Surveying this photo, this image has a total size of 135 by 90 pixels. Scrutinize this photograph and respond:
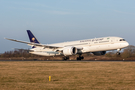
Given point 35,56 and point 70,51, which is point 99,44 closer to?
point 70,51

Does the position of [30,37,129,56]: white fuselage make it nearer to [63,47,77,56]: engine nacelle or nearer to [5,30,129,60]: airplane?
[5,30,129,60]: airplane

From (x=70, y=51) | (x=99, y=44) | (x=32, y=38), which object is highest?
(x=32, y=38)

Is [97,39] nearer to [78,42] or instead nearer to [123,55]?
[78,42]

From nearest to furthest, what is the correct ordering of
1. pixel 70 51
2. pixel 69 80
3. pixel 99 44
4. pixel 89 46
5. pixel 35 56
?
pixel 69 80
pixel 99 44
pixel 89 46
pixel 70 51
pixel 35 56

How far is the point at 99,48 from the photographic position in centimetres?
4256

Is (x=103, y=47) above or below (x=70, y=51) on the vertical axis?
above

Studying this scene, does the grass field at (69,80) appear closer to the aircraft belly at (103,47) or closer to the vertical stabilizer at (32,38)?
the aircraft belly at (103,47)

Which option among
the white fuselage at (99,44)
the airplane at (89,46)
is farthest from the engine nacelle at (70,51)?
the white fuselage at (99,44)

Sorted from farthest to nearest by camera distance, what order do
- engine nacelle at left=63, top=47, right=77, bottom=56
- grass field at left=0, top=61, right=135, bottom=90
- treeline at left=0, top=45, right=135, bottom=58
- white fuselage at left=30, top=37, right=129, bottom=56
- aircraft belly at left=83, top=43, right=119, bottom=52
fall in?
treeline at left=0, top=45, right=135, bottom=58, engine nacelle at left=63, top=47, right=77, bottom=56, aircraft belly at left=83, top=43, right=119, bottom=52, white fuselage at left=30, top=37, right=129, bottom=56, grass field at left=0, top=61, right=135, bottom=90

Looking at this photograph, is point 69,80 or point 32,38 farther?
point 32,38

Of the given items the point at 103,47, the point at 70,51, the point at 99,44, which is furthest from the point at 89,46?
the point at 70,51

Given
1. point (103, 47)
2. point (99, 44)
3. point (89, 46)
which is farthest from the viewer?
point (89, 46)

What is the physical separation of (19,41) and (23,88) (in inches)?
1329

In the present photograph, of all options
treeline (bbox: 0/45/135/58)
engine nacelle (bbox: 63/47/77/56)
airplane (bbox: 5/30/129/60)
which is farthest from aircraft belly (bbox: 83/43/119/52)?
treeline (bbox: 0/45/135/58)
